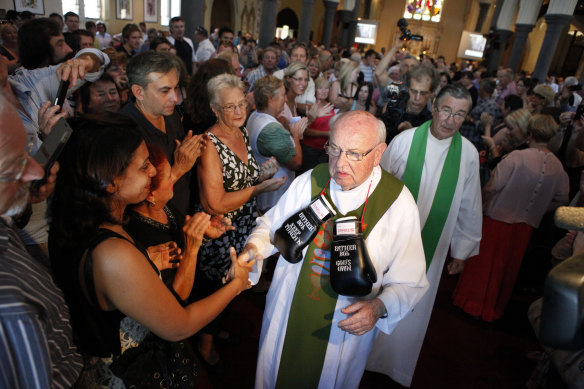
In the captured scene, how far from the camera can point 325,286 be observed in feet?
6.08

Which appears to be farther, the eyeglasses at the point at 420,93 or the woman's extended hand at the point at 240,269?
the eyeglasses at the point at 420,93

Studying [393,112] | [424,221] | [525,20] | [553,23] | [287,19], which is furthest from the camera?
[287,19]

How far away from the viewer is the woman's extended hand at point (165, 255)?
174cm

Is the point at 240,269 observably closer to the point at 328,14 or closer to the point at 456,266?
the point at 456,266

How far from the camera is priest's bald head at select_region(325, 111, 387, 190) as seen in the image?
1726 mm

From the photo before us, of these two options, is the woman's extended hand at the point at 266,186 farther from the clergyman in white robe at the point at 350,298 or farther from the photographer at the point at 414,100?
the photographer at the point at 414,100

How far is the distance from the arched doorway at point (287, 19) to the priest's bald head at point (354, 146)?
3108cm

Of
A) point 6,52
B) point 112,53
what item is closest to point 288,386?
point 112,53

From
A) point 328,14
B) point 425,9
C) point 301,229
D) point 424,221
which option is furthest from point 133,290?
point 425,9

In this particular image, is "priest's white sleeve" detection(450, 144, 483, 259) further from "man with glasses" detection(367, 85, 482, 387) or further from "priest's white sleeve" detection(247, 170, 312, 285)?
"priest's white sleeve" detection(247, 170, 312, 285)

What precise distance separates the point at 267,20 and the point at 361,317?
1200 cm

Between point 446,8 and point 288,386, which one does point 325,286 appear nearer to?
point 288,386

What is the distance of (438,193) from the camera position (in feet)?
8.58

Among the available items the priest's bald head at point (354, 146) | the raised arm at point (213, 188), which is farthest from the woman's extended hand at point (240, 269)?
the raised arm at point (213, 188)
